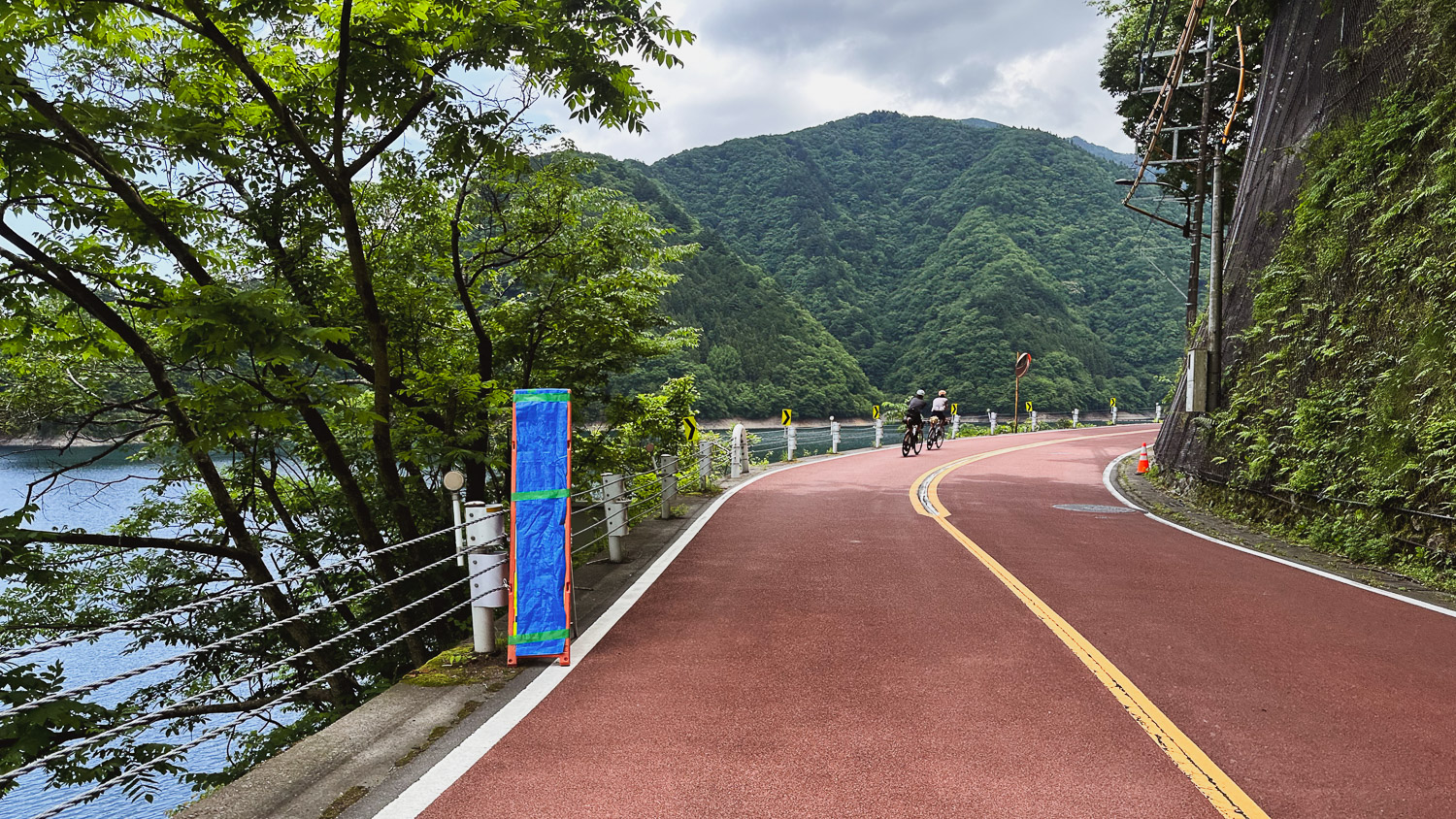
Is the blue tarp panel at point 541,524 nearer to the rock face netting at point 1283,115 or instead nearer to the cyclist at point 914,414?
the rock face netting at point 1283,115

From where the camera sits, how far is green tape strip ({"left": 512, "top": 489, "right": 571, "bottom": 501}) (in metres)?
4.97

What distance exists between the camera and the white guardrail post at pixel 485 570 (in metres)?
5.27

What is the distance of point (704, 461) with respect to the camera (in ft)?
48.0

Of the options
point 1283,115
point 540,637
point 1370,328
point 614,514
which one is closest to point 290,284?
point 614,514

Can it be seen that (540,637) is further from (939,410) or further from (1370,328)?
(939,410)

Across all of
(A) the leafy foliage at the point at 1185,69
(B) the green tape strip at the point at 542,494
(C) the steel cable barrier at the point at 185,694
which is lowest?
(C) the steel cable barrier at the point at 185,694

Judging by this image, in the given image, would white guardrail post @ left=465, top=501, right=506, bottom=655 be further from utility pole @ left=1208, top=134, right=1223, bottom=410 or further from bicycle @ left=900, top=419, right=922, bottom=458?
bicycle @ left=900, top=419, right=922, bottom=458

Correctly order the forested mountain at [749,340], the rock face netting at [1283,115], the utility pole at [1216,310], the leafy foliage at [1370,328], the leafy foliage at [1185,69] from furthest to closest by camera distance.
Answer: the forested mountain at [749,340]
the leafy foliage at [1185,69]
the utility pole at [1216,310]
the rock face netting at [1283,115]
the leafy foliage at [1370,328]

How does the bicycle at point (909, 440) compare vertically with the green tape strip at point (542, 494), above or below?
below

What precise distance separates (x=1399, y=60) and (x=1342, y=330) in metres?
3.84

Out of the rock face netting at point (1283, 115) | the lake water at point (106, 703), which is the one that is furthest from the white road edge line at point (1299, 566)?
the lake water at point (106, 703)

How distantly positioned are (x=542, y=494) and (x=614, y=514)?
336 centimetres

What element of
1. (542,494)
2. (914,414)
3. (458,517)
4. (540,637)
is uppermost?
(914,414)

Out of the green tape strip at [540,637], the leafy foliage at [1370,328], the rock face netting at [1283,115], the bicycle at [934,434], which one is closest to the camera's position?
the green tape strip at [540,637]
